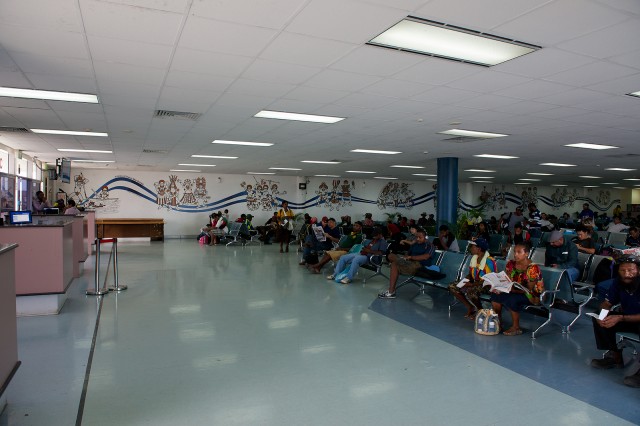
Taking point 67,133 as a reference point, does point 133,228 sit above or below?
below

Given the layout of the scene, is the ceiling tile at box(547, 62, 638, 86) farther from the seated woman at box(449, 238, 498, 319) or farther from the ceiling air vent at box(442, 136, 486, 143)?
the ceiling air vent at box(442, 136, 486, 143)

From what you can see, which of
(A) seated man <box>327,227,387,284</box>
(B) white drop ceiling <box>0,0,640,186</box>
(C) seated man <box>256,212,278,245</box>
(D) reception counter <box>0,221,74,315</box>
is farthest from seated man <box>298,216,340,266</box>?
(C) seated man <box>256,212,278,245</box>

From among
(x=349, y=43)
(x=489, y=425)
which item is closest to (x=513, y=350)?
(x=489, y=425)

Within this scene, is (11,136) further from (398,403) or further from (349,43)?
(398,403)

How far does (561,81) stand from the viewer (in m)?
4.60

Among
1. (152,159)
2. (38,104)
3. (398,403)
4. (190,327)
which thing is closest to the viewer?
(398,403)

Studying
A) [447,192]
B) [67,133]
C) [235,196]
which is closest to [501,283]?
[447,192]

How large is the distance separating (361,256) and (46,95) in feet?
19.9

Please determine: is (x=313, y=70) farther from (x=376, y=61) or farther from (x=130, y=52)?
(x=130, y=52)

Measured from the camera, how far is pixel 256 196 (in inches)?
832

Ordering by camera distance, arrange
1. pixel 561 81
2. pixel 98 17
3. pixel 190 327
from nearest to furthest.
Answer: pixel 98 17
pixel 561 81
pixel 190 327

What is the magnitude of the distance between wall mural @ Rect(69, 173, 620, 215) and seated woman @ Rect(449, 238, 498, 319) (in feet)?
50.7

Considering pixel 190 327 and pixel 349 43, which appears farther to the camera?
pixel 190 327

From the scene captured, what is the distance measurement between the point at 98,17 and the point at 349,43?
189 cm
